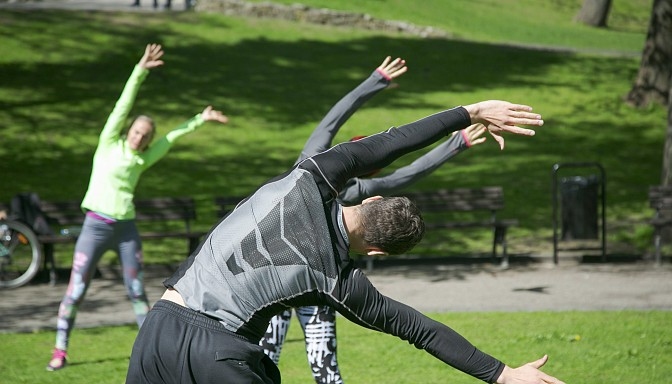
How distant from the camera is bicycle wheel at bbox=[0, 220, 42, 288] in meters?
12.7

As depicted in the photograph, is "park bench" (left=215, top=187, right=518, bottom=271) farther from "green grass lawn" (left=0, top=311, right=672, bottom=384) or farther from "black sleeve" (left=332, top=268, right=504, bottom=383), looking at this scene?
"black sleeve" (left=332, top=268, right=504, bottom=383)

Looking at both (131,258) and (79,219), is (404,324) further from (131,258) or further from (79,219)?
(79,219)

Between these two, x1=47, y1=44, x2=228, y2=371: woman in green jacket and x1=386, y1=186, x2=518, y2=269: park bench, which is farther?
x1=386, y1=186, x2=518, y2=269: park bench

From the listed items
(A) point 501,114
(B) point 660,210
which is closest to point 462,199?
(B) point 660,210

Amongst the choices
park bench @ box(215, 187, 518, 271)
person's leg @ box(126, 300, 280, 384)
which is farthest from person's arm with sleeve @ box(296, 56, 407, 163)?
park bench @ box(215, 187, 518, 271)

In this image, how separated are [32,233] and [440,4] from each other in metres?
26.4

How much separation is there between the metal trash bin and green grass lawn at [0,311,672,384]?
171 inches

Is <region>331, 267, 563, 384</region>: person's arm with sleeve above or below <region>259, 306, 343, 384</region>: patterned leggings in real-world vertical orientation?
above

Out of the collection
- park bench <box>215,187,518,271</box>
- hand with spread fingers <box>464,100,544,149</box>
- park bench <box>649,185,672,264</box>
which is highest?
hand with spread fingers <box>464,100,544,149</box>

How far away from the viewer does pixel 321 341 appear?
622 centimetres

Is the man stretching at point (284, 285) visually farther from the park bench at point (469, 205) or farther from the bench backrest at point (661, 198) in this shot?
the bench backrest at point (661, 198)

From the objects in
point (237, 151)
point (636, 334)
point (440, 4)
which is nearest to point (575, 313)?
point (636, 334)

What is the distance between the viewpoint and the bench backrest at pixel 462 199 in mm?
14188

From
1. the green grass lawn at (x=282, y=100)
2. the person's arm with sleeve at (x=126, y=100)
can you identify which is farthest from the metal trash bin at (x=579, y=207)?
the person's arm with sleeve at (x=126, y=100)
